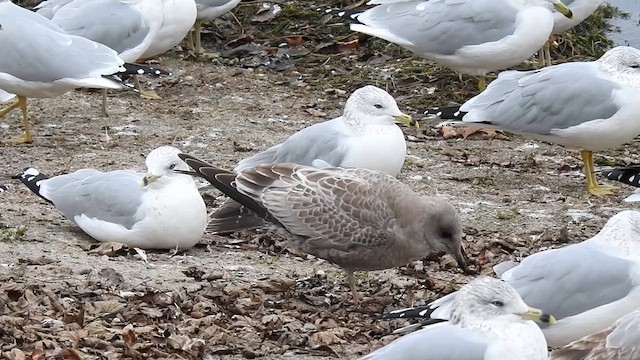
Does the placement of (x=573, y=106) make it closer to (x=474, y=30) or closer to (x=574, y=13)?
(x=474, y=30)

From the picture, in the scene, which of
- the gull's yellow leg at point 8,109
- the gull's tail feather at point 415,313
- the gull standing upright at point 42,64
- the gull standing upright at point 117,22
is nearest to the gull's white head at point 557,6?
the gull standing upright at point 117,22

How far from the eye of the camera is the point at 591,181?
8.62m

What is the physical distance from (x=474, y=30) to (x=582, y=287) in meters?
4.65

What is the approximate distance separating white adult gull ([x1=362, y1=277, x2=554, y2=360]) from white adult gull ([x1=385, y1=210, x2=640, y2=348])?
743mm

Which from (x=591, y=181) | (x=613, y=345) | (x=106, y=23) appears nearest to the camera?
(x=613, y=345)

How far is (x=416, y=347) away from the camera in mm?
4332

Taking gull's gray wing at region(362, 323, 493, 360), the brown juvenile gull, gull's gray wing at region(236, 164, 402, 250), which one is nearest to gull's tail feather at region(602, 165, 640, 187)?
the brown juvenile gull

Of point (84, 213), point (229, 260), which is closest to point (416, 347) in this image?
point (229, 260)

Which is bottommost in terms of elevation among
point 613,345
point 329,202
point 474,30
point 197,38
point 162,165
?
point 197,38

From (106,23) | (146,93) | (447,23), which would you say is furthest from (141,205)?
(447,23)

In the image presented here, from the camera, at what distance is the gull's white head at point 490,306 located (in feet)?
14.9

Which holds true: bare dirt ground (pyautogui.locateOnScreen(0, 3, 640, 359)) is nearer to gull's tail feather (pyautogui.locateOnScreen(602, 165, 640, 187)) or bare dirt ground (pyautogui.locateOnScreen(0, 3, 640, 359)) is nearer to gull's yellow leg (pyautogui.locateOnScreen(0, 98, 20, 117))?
A: gull's yellow leg (pyautogui.locateOnScreen(0, 98, 20, 117))

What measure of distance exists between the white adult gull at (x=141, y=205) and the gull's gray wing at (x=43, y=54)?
76.2 inches

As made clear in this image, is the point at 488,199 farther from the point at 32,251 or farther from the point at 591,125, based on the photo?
the point at 32,251
